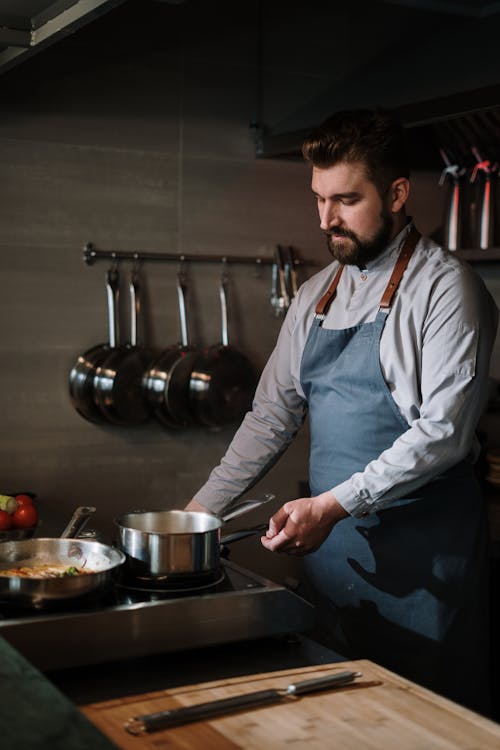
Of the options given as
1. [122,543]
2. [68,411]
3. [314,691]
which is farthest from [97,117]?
[314,691]

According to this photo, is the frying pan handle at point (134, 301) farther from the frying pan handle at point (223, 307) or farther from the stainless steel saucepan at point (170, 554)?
the stainless steel saucepan at point (170, 554)

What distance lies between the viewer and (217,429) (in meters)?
3.45

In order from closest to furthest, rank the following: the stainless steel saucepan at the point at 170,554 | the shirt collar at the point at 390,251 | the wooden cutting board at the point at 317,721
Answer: the wooden cutting board at the point at 317,721 < the stainless steel saucepan at the point at 170,554 < the shirt collar at the point at 390,251

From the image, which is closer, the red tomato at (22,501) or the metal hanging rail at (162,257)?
the red tomato at (22,501)

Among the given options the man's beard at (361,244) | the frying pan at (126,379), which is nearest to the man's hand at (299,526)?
the man's beard at (361,244)

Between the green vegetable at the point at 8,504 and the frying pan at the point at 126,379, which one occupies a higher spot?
the frying pan at the point at 126,379

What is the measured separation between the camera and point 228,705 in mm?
1197

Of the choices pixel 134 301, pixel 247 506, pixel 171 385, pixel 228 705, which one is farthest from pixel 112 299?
pixel 228 705

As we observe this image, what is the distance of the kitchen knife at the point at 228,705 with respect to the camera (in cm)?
115

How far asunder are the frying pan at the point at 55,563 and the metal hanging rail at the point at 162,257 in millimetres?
1712

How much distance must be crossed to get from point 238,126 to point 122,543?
229 cm

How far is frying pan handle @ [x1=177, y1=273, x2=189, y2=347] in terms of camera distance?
11.0ft

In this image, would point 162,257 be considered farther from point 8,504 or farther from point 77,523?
point 77,523

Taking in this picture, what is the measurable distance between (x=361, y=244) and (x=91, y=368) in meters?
1.34
